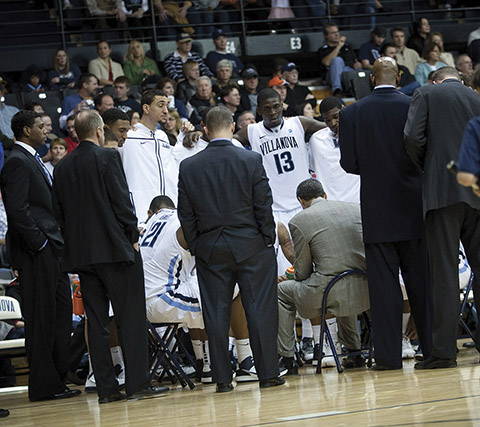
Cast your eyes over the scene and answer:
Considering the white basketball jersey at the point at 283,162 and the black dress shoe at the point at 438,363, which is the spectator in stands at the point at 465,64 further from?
the black dress shoe at the point at 438,363

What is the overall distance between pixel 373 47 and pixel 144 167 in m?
8.24

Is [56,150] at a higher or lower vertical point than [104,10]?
lower

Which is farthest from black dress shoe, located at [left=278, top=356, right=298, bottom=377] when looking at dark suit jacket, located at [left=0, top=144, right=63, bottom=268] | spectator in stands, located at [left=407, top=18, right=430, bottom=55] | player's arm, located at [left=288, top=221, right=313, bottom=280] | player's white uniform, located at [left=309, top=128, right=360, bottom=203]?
spectator in stands, located at [left=407, top=18, right=430, bottom=55]

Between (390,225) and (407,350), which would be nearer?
(390,225)

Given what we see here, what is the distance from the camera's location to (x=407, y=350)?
7434 mm

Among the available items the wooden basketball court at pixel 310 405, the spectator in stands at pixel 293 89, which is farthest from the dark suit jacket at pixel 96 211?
the spectator in stands at pixel 293 89

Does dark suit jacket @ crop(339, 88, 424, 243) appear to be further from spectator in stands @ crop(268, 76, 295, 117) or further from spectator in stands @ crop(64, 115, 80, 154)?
spectator in stands @ crop(64, 115, 80, 154)

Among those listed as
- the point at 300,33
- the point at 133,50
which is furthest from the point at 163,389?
the point at 300,33

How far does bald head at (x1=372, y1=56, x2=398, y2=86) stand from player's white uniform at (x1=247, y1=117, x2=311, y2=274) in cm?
206

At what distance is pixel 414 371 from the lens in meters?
6.02

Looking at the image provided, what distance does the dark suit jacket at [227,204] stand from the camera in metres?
6.22

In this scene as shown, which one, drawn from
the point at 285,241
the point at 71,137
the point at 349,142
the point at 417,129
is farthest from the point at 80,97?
the point at 417,129

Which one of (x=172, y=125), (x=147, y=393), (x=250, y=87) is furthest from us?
(x=250, y=87)

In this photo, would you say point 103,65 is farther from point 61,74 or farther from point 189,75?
point 189,75
